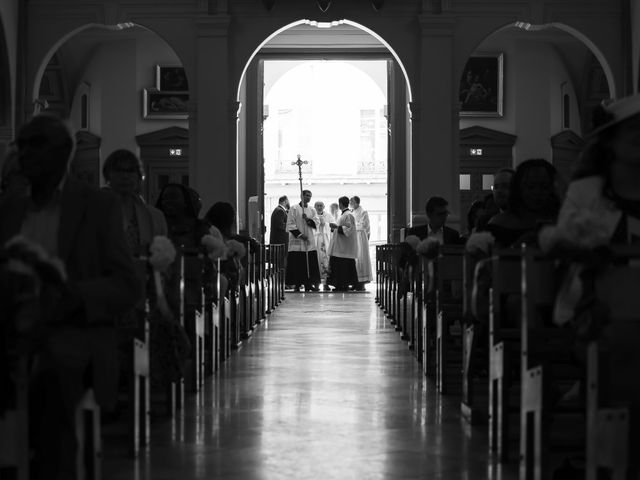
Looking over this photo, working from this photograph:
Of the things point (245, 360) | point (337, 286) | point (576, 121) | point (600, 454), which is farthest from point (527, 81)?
point (600, 454)

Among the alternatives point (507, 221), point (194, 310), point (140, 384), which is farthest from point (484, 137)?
point (140, 384)

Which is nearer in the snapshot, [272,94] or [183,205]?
[183,205]

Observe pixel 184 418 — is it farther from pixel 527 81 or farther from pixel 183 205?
pixel 527 81

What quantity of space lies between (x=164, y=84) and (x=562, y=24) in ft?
29.1

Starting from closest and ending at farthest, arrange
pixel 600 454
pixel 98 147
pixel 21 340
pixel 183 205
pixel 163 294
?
pixel 21 340 → pixel 600 454 → pixel 163 294 → pixel 183 205 → pixel 98 147

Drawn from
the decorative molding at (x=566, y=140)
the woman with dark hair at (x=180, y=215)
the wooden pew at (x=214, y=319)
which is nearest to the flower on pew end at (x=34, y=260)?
the woman with dark hair at (x=180, y=215)

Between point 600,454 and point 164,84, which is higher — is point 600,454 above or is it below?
below

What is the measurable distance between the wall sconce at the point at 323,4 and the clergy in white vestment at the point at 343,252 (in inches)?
257

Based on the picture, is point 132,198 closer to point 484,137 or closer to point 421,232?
point 421,232

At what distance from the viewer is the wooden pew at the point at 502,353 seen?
16.7ft

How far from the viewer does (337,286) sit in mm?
22062

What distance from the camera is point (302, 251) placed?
21781 millimetres

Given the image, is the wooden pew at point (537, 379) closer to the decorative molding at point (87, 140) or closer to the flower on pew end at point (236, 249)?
the flower on pew end at point (236, 249)

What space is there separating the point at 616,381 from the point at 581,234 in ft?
1.60
